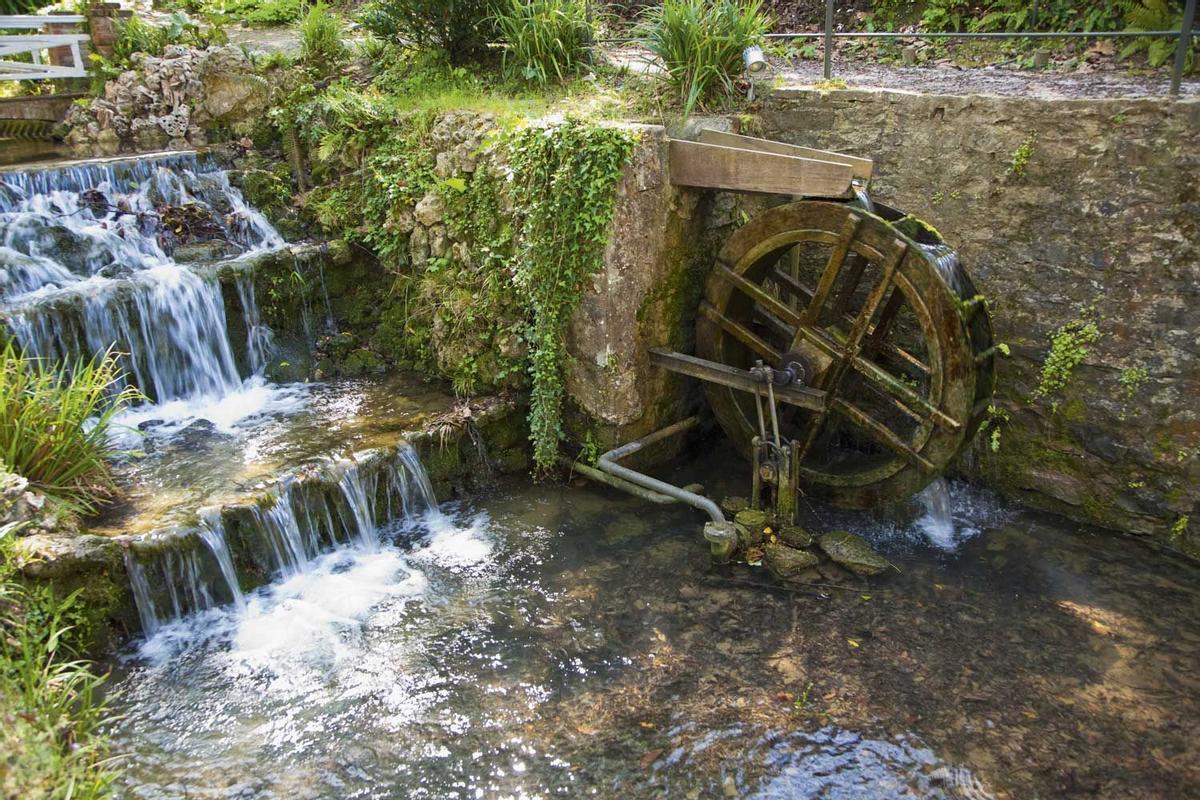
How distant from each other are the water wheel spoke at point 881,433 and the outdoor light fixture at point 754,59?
2.24 m

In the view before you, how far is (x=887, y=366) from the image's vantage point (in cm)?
582

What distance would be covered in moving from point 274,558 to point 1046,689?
13.3 feet

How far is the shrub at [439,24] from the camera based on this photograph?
6.59 meters

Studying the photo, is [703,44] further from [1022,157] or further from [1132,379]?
[1132,379]

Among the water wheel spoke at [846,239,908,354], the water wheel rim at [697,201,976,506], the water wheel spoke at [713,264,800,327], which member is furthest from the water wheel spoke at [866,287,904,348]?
the water wheel spoke at [713,264,800,327]

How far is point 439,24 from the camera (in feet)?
22.2

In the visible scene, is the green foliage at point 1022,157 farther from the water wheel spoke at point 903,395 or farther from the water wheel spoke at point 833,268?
the water wheel spoke at point 903,395

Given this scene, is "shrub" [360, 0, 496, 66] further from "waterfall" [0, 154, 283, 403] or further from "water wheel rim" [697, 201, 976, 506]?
"water wheel rim" [697, 201, 976, 506]

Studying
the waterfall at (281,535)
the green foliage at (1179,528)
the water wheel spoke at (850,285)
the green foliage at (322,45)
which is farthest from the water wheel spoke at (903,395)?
the green foliage at (322,45)

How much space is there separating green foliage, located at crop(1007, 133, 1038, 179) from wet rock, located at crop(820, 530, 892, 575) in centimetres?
238

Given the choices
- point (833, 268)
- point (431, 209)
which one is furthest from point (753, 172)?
point (431, 209)

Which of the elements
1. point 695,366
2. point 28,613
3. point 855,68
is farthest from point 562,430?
point 855,68

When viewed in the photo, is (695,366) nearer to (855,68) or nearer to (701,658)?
(701,658)

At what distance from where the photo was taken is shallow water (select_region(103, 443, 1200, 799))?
349 cm
